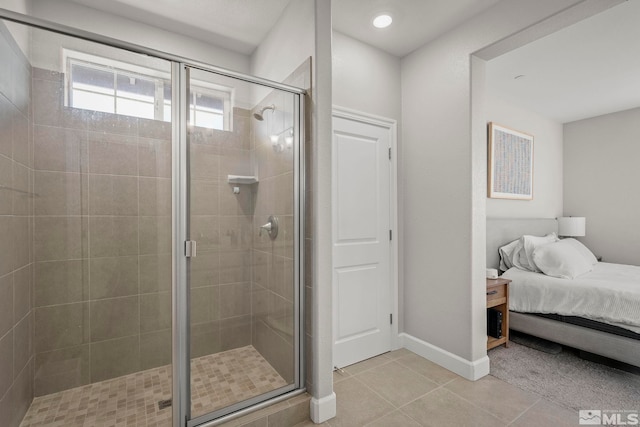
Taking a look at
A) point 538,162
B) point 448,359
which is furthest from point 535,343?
point 538,162

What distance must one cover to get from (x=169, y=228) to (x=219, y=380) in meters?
0.89

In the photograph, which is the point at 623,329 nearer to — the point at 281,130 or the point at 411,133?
the point at 411,133

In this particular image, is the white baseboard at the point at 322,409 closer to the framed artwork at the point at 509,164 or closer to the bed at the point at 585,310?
the bed at the point at 585,310

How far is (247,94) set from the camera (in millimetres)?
1781

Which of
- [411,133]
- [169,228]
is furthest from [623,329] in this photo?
[169,228]

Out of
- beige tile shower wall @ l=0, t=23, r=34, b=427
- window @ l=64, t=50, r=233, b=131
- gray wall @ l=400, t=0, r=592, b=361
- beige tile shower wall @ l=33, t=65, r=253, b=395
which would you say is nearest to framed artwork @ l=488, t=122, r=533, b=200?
gray wall @ l=400, t=0, r=592, b=361

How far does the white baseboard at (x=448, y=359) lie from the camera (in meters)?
2.24

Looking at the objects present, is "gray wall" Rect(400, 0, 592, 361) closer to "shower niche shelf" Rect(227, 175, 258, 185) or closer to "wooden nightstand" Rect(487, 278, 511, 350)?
"wooden nightstand" Rect(487, 278, 511, 350)

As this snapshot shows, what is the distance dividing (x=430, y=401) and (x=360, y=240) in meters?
1.22

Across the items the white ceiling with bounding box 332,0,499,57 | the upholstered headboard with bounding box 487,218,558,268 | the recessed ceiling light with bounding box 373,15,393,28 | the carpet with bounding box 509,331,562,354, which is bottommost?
the carpet with bounding box 509,331,562,354

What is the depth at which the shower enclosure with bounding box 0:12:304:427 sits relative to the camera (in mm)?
1520

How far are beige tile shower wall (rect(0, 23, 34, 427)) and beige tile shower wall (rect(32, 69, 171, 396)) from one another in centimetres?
4

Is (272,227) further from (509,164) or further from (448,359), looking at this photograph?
(509,164)

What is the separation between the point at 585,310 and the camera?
253 cm
